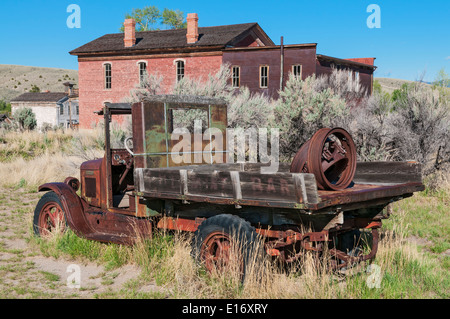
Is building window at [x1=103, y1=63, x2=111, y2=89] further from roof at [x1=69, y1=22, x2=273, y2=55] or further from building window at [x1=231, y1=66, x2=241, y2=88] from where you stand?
building window at [x1=231, y1=66, x2=241, y2=88]

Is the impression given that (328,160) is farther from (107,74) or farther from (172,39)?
(107,74)

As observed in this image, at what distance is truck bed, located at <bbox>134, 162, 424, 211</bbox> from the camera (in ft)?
13.5

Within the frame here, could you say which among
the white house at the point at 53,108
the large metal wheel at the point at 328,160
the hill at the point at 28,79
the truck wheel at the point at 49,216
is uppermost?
→ the hill at the point at 28,79

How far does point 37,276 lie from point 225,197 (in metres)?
2.85

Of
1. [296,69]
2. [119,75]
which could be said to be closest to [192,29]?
[119,75]

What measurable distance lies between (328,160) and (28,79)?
105m

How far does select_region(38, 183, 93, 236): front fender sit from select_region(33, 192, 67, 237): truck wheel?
20cm

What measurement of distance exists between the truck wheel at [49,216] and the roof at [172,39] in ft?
85.5

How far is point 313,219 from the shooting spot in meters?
4.64

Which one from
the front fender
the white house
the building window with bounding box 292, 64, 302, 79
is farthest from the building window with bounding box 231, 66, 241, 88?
the white house

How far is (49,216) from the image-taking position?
23.6ft

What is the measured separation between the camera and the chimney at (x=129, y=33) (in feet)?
116

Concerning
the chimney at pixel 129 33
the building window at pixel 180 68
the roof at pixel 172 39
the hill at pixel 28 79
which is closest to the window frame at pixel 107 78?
the roof at pixel 172 39

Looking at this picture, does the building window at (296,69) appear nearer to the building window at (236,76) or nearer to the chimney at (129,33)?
the building window at (236,76)
